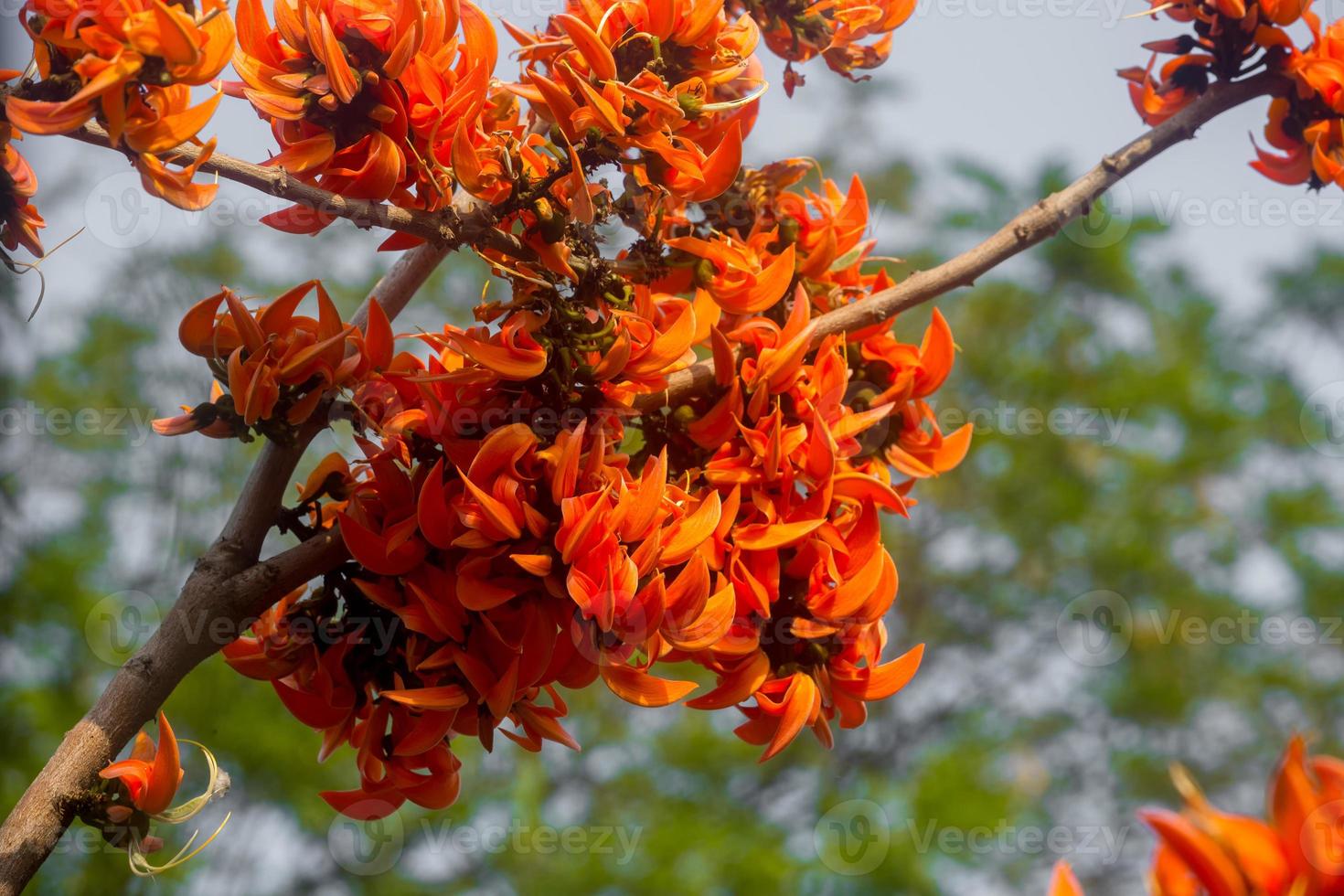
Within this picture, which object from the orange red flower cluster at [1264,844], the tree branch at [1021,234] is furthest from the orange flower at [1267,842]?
the tree branch at [1021,234]

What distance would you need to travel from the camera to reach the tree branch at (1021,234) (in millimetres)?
1075

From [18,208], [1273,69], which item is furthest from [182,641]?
[1273,69]

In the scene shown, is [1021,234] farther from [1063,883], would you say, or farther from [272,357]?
[1063,883]

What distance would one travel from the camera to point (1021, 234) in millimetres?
1199

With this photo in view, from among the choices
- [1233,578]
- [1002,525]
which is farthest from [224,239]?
[1233,578]

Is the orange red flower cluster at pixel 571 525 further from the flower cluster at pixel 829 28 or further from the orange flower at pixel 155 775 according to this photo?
the flower cluster at pixel 829 28

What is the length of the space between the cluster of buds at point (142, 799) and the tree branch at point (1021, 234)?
473 millimetres

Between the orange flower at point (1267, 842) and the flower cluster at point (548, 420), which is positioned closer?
the orange flower at point (1267, 842)

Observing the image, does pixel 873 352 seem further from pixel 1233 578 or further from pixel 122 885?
pixel 1233 578

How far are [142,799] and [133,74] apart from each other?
1.81 feet

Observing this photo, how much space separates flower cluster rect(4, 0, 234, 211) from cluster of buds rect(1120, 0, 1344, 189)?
3.30 feet

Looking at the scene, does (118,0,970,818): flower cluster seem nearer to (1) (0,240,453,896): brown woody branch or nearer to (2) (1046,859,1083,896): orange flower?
(1) (0,240,453,896): brown woody branch

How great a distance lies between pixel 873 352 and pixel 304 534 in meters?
0.57

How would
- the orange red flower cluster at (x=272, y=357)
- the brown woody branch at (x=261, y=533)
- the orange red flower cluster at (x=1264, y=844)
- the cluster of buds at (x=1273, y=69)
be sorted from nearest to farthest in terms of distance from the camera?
the orange red flower cluster at (x=1264, y=844)
the brown woody branch at (x=261, y=533)
the orange red flower cluster at (x=272, y=357)
the cluster of buds at (x=1273, y=69)
